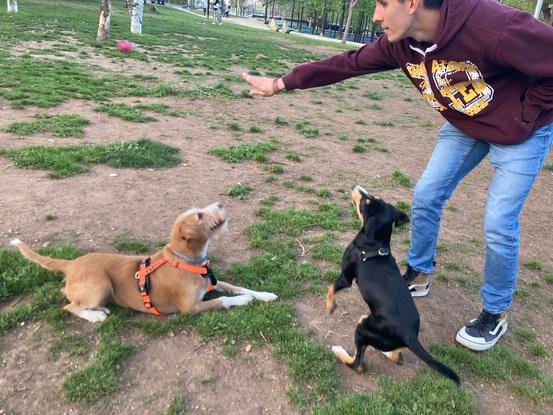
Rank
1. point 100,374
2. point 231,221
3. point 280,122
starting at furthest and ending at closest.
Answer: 1. point 280,122
2. point 231,221
3. point 100,374

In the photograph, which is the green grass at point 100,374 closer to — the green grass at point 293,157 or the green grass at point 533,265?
the green grass at point 533,265

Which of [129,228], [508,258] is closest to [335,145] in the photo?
[129,228]

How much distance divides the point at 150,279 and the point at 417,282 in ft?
8.06

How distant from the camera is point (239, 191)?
20.2 feet

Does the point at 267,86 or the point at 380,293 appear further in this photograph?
the point at 267,86

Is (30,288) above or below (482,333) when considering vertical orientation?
below

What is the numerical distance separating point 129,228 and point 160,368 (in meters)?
2.15

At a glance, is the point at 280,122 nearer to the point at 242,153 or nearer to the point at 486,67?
the point at 242,153

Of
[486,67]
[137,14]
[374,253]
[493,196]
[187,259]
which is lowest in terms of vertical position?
[187,259]

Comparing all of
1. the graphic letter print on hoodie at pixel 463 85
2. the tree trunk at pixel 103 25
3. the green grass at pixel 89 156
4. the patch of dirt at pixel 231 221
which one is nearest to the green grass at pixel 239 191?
the patch of dirt at pixel 231 221

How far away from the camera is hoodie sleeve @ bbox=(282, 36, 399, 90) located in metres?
3.71

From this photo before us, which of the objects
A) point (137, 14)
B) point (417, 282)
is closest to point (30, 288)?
point (417, 282)

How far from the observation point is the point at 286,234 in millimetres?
5219

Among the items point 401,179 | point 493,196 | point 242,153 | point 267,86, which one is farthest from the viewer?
point 242,153
